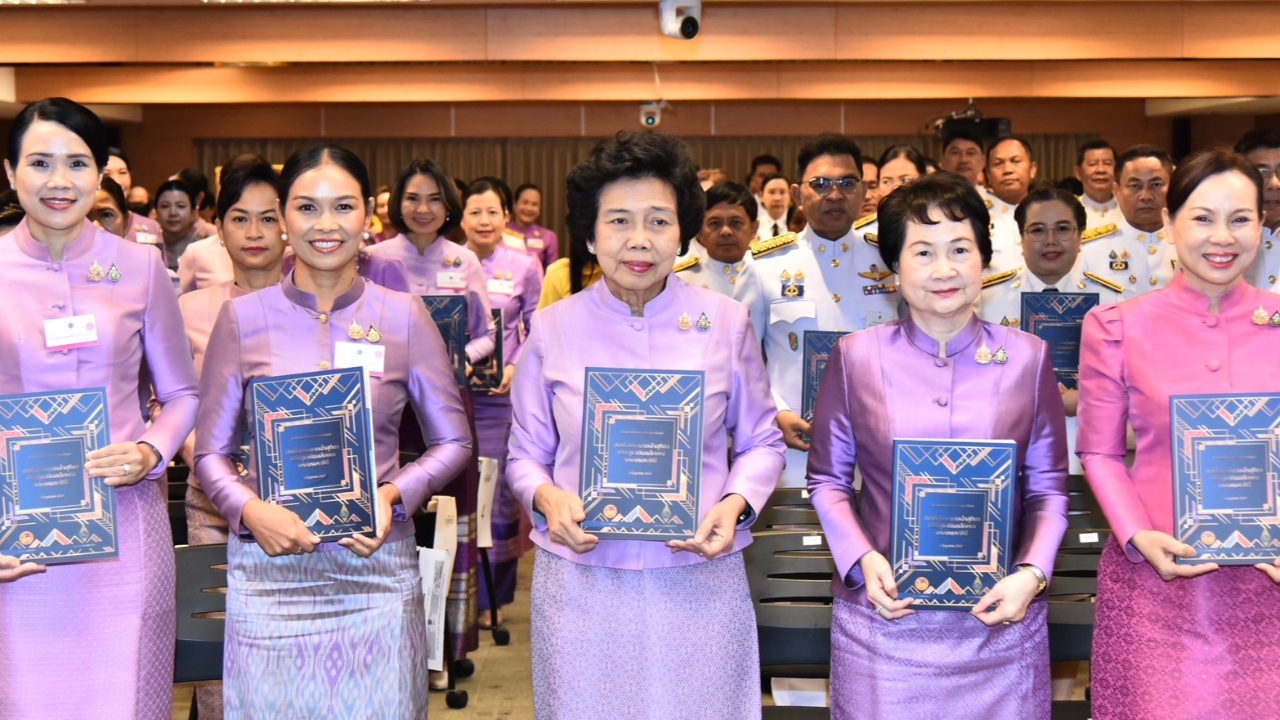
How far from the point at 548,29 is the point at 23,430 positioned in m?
7.17

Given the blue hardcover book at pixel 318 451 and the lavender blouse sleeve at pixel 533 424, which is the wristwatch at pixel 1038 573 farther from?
the blue hardcover book at pixel 318 451

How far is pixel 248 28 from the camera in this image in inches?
367

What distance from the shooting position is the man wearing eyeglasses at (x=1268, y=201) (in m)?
4.67

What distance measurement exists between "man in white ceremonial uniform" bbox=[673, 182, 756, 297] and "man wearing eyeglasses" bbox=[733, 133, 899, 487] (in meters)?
1.00

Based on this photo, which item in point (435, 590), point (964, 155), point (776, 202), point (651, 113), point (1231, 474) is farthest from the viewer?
point (651, 113)

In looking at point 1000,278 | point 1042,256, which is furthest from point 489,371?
point 1042,256

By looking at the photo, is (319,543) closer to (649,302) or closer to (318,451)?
(318,451)

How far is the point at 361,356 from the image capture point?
2855 millimetres

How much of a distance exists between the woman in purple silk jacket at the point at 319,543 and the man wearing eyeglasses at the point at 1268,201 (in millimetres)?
3239

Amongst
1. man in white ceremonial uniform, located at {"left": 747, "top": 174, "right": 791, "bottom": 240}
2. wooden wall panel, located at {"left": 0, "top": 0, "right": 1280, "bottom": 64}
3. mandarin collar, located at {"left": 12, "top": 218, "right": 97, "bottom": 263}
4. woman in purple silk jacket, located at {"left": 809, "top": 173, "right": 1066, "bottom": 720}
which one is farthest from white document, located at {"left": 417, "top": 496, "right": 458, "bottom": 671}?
wooden wall panel, located at {"left": 0, "top": 0, "right": 1280, "bottom": 64}

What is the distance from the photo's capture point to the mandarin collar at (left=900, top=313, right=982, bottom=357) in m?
2.66

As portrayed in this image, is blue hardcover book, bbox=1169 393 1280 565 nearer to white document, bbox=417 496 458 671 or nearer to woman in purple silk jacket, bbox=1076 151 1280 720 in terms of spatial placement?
woman in purple silk jacket, bbox=1076 151 1280 720

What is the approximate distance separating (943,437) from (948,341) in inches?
7.8

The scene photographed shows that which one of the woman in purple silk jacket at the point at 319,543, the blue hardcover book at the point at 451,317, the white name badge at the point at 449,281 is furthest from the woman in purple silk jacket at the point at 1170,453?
the white name badge at the point at 449,281
